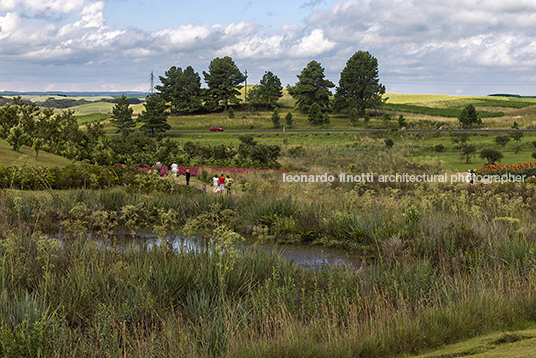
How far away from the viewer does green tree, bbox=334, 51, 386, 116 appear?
235ft

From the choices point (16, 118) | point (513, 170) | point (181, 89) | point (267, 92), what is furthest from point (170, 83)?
point (513, 170)

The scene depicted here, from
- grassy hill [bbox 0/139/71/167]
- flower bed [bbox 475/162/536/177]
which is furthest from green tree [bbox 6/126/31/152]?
flower bed [bbox 475/162/536/177]

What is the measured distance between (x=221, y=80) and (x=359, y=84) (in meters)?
25.7

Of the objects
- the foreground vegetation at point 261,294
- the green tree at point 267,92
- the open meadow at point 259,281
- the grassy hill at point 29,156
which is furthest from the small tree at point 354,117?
the foreground vegetation at point 261,294

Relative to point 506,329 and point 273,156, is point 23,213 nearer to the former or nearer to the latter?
point 506,329

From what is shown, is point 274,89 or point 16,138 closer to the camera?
point 16,138

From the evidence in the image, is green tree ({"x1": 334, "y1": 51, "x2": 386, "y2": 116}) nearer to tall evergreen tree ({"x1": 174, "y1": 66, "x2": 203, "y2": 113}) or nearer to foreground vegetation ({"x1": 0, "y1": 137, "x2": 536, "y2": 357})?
tall evergreen tree ({"x1": 174, "y1": 66, "x2": 203, "y2": 113})

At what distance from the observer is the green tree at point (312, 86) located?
74.6 metres

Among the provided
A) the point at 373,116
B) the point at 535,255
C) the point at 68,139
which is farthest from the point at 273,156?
the point at 373,116

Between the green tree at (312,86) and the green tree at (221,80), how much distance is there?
11994 mm

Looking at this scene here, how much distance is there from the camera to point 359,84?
241ft

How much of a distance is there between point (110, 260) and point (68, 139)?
2213 cm

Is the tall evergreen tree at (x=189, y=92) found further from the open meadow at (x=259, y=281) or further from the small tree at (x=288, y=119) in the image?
the open meadow at (x=259, y=281)

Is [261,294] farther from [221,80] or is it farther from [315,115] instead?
[221,80]
